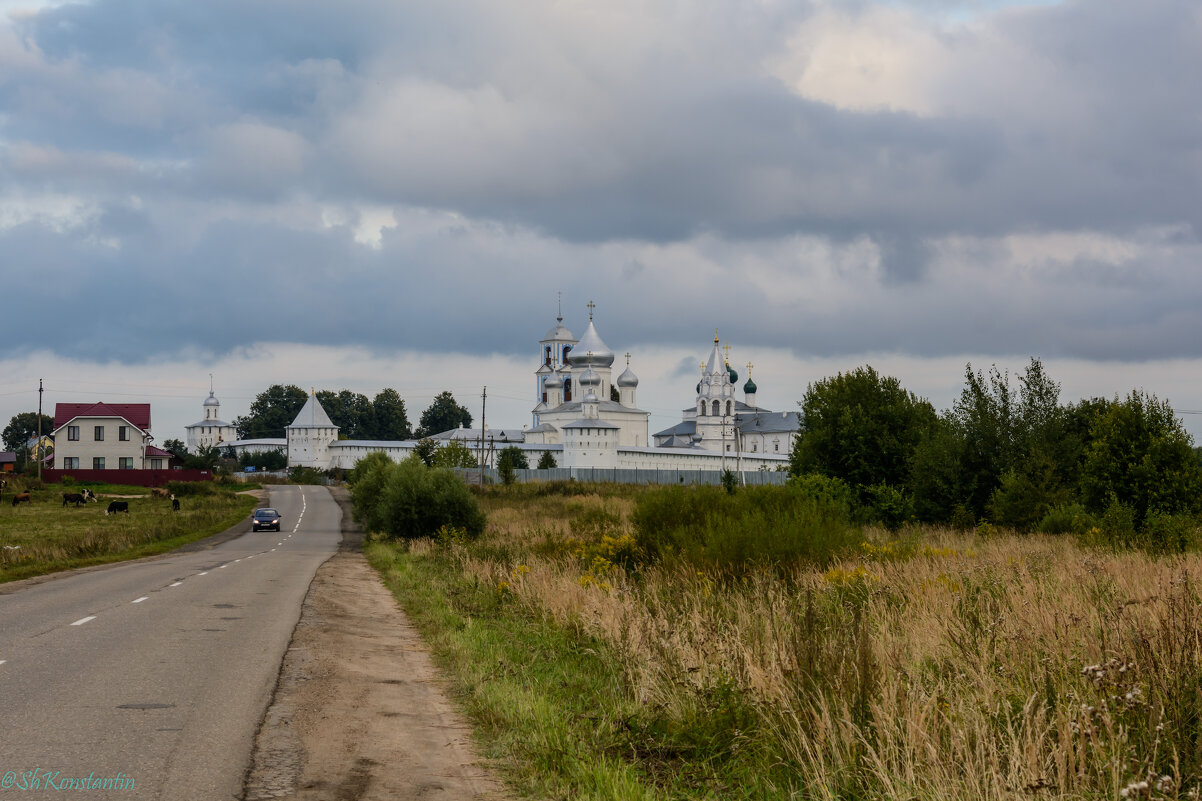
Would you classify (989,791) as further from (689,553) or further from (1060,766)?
(689,553)

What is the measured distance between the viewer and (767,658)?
879cm

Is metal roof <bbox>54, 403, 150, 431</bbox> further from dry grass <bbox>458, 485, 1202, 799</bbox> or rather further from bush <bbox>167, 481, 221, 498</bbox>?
dry grass <bbox>458, 485, 1202, 799</bbox>

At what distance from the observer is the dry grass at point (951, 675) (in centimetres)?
577

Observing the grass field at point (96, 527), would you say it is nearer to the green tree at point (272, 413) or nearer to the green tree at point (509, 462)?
the green tree at point (509, 462)

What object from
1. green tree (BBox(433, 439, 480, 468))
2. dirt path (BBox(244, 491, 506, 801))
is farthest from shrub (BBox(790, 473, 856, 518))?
green tree (BBox(433, 439, 480, 468))

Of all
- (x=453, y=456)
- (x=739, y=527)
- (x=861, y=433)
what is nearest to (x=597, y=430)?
(x=453, y=456)

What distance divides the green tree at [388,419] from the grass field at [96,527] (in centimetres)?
9263

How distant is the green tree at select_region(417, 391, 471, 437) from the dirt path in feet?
545

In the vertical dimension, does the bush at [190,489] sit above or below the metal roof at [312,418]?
below

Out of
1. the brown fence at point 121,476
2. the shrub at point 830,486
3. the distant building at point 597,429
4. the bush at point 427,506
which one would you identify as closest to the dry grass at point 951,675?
the shrub at point 830,486

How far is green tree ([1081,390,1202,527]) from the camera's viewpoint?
107 feet

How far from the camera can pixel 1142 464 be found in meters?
32.8

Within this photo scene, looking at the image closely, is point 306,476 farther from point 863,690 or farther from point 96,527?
point 863,690

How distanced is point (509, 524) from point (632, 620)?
36125mm
